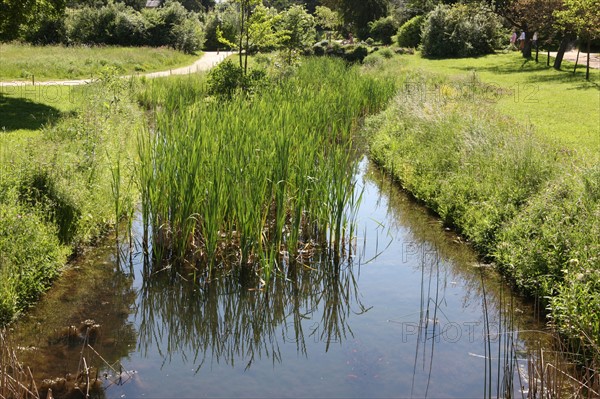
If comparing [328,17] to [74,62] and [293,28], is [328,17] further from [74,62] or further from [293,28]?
[74,62]

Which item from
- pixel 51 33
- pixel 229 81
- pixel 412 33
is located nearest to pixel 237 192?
pixel 229 81

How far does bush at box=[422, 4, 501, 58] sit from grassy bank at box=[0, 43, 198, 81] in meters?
13.8

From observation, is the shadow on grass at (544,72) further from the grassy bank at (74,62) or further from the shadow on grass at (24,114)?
the shadow on grass at (24,114)

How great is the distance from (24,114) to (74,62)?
12.4 meters

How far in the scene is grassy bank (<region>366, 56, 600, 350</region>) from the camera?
7.34 m

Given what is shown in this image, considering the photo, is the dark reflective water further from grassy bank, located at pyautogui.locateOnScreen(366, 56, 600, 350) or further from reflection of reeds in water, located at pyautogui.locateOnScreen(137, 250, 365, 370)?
grassy bank, located at pyautogui.locateOnScreen(366, 56, 600, 350)

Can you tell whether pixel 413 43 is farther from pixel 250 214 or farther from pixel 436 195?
pixel 250 214

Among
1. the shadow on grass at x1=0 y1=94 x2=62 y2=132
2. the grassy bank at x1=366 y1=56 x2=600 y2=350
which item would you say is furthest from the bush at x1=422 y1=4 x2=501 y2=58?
the shadow on grass at x1=0 y1=94 x2=62 y2=132

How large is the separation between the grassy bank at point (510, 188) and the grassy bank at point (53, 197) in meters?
5.03

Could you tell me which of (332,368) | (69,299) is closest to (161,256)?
(69,299)

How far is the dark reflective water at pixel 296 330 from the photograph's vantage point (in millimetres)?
6508

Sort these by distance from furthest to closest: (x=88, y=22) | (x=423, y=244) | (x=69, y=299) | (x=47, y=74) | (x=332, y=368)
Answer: (x=88, y=22) → (x=47, y=74) → (x=423, y=244) → (x=69, y=299) → (x=332, y=368)

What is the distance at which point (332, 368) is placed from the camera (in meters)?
6.83

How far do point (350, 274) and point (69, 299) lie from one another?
3502 mm
